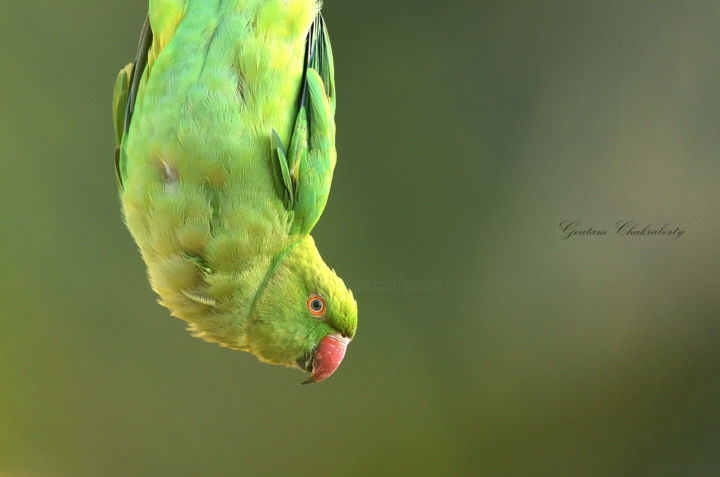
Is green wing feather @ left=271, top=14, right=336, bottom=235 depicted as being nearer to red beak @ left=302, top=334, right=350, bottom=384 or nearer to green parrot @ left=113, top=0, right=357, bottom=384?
green parrot @ left=113, top=0, right=357, bottom=384

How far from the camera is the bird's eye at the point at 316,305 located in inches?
50.5

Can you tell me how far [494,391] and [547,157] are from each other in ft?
2.30

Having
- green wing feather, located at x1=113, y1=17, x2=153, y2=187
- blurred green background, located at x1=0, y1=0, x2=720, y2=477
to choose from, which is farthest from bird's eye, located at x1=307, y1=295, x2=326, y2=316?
green wing feather, located at x1=113, y1=17, x2=153, y2=187

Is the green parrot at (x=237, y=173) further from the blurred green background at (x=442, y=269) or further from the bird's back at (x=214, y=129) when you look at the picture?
the blurred green background at (x=442, y=269)

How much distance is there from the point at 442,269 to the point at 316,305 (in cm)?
50

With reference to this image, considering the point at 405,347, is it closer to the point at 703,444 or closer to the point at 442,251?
the point at 442,251

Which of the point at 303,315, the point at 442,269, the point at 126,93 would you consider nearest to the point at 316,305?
the point at 303,315

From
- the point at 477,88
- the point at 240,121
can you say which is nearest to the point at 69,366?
the point at 240,121

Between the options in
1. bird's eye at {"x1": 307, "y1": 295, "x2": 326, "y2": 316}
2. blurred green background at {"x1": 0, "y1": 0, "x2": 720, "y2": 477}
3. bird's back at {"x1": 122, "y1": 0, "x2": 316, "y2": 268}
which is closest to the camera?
bird's back at {"x1": 122, "y1": 0, "x2": 316, "y2": 268}

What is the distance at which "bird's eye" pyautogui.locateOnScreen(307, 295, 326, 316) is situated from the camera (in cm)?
128

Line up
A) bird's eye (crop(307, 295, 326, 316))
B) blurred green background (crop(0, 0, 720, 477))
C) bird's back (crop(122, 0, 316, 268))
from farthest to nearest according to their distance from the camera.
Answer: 1. blurred green background (crop(0, 0, 720, 477))
2. bird's eye (crop(307, 295, 326, 316))
3. bird's back (crop(122, 0, 316, 268))

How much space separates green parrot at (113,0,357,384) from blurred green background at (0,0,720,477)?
299 millimetres

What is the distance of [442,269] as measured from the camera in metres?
1.65

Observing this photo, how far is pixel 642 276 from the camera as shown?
5.38ft
